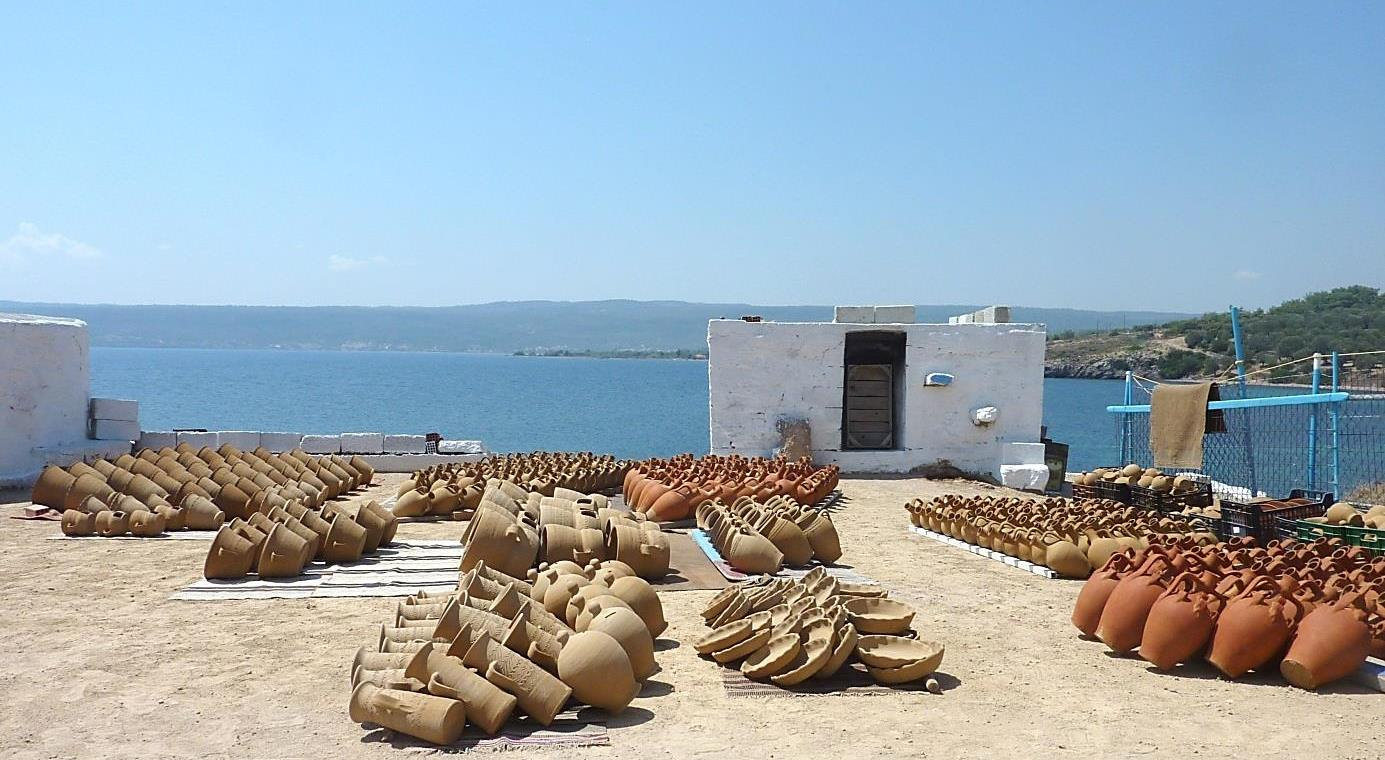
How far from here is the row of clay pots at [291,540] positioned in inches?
356

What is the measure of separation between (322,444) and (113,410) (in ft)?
10.7

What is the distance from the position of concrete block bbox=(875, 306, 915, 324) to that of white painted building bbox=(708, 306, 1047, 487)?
12.8 inches

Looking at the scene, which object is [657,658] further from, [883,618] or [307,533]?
[307,533]

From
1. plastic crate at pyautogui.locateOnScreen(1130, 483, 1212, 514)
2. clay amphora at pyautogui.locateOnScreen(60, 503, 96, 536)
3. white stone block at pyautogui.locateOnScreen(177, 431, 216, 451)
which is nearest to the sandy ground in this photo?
clay amphora at pyautogui.locateOnScreen(60, 503, 96, 536)

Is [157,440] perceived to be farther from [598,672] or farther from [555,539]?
[598,672]

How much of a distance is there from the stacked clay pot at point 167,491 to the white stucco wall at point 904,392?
267 inches

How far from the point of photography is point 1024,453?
17.7 m

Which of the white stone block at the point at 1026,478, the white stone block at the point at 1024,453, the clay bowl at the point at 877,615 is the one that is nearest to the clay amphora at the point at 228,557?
the clay bowl at the point at 877,615

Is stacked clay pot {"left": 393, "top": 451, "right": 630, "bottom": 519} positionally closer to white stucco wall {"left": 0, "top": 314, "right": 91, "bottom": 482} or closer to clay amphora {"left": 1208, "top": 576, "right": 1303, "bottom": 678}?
white stucco wall {"left": 0, "top": 314, "right": 91, "bottom": 482}

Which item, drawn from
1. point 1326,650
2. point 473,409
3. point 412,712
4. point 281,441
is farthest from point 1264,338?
point 412,712

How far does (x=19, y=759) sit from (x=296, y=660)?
1.88 metres

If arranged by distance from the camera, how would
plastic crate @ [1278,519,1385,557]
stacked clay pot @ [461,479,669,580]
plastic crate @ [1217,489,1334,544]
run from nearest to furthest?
1. stacked clay pot @ [461,479,669,580]
2. plastic crate @ [1278,519,1385,557]
3. plastic crate @ [1217,489,1334,544]

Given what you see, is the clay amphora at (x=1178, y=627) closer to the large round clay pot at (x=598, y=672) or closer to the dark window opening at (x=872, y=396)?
the large round clay pot at (x=598, y=672)

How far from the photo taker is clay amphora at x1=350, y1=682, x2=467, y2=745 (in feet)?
17.3
